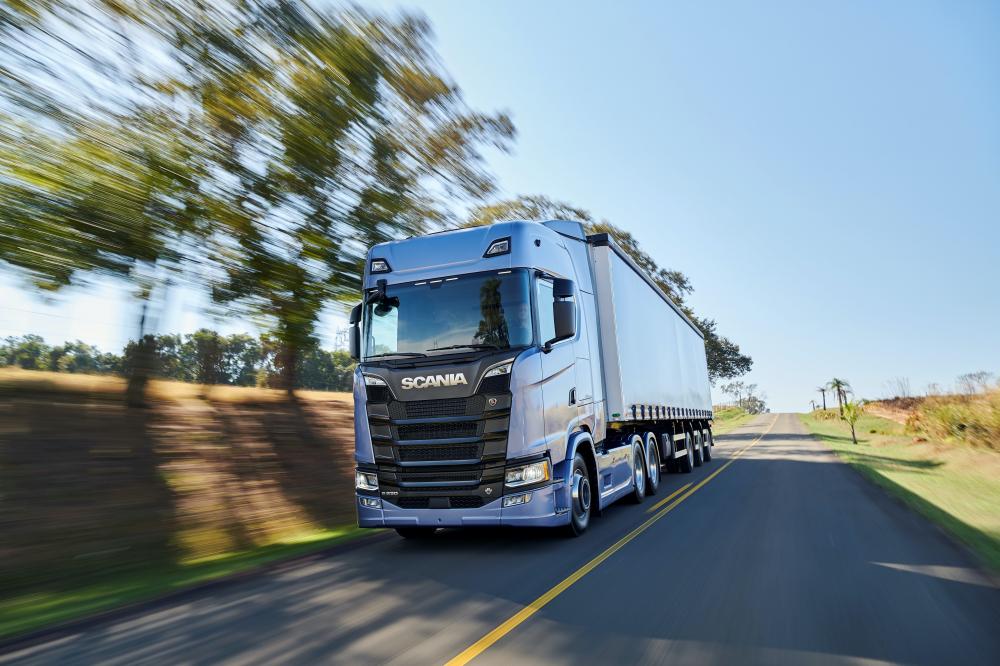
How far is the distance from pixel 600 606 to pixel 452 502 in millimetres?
2408

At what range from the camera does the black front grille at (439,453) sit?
7.03m

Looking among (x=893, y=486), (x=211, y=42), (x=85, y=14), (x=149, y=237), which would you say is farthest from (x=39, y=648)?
(x=893, y=486)

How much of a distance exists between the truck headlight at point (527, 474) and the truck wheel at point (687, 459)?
1059 centimetres

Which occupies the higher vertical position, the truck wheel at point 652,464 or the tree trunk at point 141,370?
the tree trunk at point 141,370

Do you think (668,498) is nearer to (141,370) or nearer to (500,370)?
(500,370)

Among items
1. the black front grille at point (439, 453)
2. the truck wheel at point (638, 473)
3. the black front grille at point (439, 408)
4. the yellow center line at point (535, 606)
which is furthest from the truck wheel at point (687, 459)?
the black front grille at point (439, 408)

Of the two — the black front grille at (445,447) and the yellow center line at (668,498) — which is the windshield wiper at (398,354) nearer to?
the black front grille at (445,447)

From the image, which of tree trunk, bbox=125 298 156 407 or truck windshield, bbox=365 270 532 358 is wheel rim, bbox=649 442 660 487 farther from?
tree trunk, bbox=125 298 156 407

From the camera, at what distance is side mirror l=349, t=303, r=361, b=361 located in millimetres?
7895

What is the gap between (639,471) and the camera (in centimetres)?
1120

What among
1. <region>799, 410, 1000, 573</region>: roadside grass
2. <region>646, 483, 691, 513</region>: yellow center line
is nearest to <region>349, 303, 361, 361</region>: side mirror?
<region>646, 483, 691, 513</region>: yellow center line

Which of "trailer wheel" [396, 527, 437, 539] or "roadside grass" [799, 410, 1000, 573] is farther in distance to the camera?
"trailer wheel" [396, 527, 437, 539]

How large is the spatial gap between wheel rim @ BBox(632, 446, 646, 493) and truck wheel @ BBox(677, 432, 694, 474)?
569cm

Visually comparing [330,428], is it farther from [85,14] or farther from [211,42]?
[85,14]
